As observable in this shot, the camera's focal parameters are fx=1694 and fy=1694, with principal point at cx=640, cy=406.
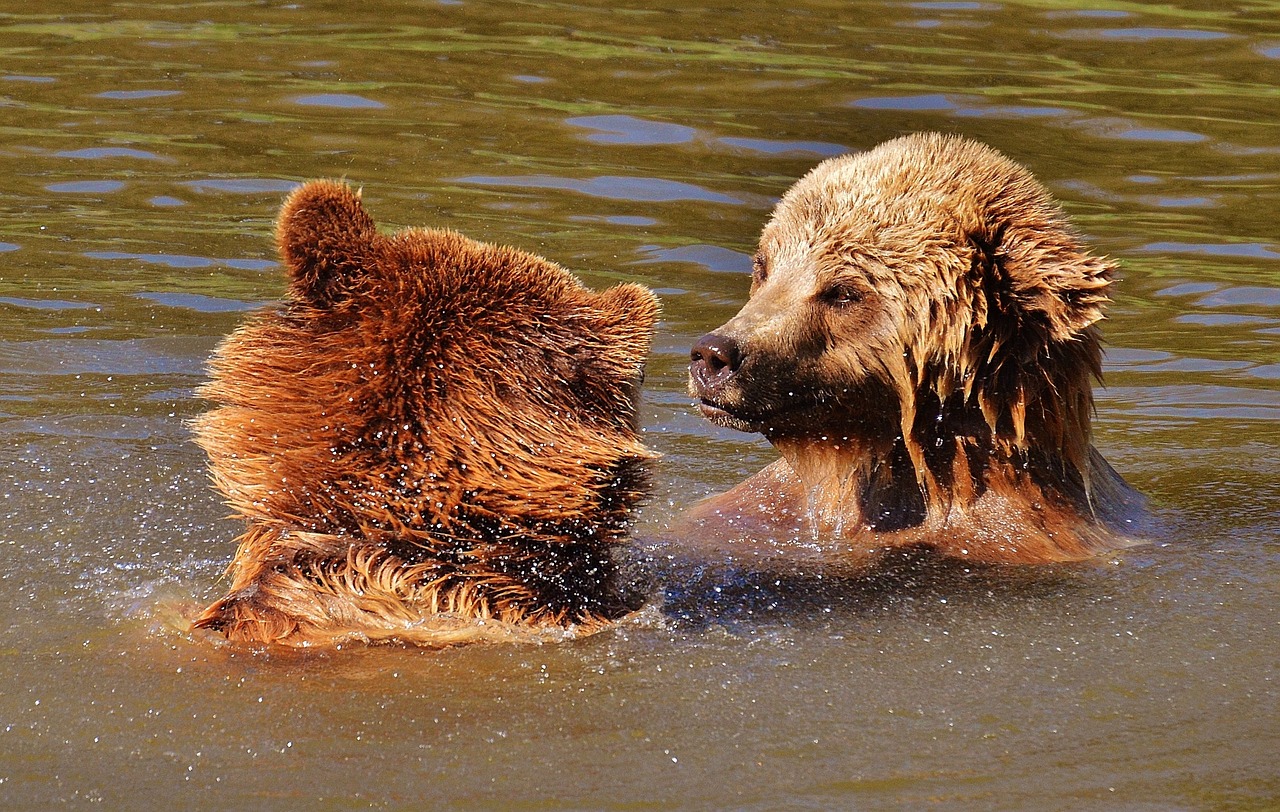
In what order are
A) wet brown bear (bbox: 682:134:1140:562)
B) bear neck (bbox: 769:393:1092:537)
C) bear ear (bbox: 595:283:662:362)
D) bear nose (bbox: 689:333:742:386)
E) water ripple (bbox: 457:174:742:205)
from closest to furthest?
1. bear ear (bbox: 595:283:662:362)
2. bear nose (bbox: 689:333:742:386)
3. wet brown bear (bbox: 682:134:1140:562)
4. bear neck (bbox: 769:393:1092:537)
5. water ripple (bbox: 457:174:742:205)

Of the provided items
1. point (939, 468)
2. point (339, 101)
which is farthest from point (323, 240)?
point (339, 101)

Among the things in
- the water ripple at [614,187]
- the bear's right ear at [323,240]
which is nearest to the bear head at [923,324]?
the bear's right ear at [323,240]

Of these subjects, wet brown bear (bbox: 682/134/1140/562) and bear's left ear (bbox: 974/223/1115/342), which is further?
wet brown bear (bbox: 682/134/1140/562)

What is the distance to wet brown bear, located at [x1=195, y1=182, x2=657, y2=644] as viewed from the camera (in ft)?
13.7

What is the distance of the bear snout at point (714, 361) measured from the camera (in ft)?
17.4

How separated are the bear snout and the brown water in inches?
23.9

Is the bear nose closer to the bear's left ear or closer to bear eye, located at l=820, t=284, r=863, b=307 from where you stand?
bear eye, located at l=820, t=284, r=863, b=307

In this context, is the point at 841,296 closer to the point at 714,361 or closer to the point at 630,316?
the point at 714,361

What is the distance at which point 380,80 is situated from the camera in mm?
13312

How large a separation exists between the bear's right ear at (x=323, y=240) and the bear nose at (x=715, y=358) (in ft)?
4.51

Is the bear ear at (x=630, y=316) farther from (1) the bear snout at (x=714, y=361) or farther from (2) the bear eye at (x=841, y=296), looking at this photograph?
(2) the bear eye at (x=841, y=296)

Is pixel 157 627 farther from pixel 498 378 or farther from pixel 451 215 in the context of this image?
pixel 451 215

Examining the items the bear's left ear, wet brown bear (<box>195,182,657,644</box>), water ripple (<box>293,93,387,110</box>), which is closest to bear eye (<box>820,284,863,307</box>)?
the bear's left ear

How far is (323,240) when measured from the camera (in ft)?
13.7
